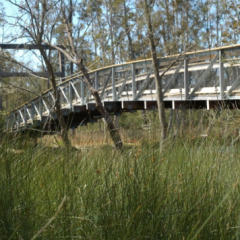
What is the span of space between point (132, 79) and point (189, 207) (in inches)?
487

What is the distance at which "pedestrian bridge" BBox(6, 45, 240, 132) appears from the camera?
35.3ft

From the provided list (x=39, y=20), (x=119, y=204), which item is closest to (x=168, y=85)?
(x=39, y=20)

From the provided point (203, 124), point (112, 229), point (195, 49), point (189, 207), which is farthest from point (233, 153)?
point (195, 49)

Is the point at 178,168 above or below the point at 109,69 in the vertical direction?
below

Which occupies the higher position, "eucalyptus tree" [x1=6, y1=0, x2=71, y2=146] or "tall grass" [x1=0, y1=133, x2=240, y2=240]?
"eucalyptus tree" [x1=6, y1=0, x2=71, y2=146]

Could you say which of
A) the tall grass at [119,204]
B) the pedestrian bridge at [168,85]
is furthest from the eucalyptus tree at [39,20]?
the tall grass at [119,204]

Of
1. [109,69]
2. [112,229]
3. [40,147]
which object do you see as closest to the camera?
[112,229]

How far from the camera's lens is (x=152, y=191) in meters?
2.56

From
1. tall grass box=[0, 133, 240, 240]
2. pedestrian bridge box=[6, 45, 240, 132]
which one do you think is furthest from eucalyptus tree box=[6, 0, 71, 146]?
tall grass box=[0, 133, 240, 240]

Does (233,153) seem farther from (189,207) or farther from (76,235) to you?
(76,235)

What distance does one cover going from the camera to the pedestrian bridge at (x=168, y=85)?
10758mm

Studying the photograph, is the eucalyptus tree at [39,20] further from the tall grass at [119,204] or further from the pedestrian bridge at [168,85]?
the tall grass at [119,204]

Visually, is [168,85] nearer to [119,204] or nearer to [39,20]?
[39,20]

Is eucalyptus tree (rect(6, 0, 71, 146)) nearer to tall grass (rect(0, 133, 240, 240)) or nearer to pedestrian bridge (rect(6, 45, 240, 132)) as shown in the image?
pedestrian bridge (rect(6, 45, 240, 132))
